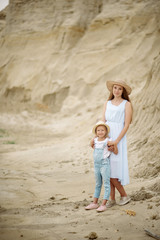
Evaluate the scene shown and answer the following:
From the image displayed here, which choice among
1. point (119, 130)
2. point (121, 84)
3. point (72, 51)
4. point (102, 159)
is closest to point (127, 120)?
point (119, 130)

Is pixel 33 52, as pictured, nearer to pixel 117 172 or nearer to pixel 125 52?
pixel 125 52

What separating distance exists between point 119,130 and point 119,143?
6.2 inches

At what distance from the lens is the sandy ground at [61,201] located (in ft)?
8.32

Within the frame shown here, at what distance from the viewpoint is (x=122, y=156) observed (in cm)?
324

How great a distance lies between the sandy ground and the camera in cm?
254

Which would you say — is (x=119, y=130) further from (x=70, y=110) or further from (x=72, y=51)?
(x=72, y=51)

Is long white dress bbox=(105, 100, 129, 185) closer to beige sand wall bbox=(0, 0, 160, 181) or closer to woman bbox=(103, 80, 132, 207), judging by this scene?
woman bbox=(103, 80, 132, 207)

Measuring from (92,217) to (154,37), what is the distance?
37.7ft

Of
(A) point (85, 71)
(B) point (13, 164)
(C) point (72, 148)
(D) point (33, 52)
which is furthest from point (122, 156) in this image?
(D) point (33, 52)

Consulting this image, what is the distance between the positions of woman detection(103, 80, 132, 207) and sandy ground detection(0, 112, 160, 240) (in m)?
0.27

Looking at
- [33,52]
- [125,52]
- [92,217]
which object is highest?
[33,52]

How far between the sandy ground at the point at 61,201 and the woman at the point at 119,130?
27cm

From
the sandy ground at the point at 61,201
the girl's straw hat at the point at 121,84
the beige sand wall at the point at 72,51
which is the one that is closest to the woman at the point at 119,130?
the girl's straw hat at the point at 121,84

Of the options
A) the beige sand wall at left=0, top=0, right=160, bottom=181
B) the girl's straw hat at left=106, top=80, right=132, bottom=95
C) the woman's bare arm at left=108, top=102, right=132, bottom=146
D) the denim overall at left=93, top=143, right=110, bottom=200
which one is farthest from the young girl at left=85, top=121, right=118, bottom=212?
the beige sand wall at left=0, top=0, right=160, bottom=181
